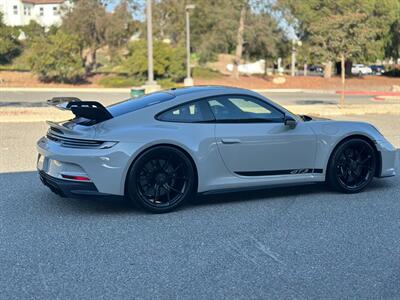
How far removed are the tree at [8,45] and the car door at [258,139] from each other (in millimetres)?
45590

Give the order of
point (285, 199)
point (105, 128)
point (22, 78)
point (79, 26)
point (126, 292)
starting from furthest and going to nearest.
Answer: point (79, 26) < point (22, 78) < point (285, 199) < point (105, 128) < point (126, 292)

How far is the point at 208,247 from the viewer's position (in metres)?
4.62

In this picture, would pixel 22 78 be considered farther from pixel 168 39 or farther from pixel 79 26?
pixel 168 39

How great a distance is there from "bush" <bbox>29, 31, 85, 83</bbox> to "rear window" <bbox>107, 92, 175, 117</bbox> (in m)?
32.6

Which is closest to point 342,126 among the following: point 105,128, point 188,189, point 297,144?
point 297,144

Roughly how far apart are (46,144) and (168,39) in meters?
43.5

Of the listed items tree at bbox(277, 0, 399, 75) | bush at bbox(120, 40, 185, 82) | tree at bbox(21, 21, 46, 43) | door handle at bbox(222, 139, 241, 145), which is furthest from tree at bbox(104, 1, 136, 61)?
door handle at bbox(222, 139, 241, 145)

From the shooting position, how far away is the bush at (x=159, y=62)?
38.3m

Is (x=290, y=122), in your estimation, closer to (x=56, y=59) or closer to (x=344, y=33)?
(x=344, y=33)

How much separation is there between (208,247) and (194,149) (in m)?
1.36

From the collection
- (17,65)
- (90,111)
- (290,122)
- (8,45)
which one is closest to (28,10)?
(8,45)

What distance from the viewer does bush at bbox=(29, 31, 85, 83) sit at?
121ft

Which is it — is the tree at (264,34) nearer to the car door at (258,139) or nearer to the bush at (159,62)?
the bush at (159,62)

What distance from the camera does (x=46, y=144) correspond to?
5.75m
